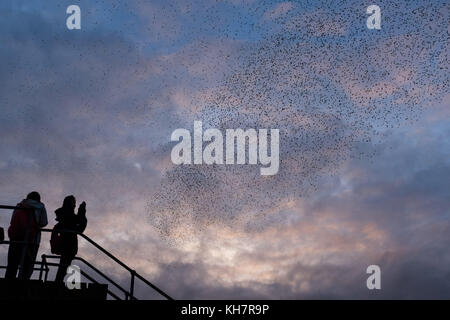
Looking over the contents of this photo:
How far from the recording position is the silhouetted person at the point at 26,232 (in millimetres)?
11344

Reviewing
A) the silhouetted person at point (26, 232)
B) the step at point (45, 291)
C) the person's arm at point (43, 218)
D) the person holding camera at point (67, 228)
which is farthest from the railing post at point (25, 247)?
the person holding camera at point (67, 228)

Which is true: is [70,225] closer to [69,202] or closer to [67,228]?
[67,228]

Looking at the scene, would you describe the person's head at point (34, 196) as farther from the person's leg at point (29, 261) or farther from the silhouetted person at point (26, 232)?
the person's leg at point (29, 261)

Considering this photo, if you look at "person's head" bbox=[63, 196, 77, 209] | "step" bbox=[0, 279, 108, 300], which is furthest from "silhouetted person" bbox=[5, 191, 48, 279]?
"person's head" bbox=[63, 196, 77, 209]

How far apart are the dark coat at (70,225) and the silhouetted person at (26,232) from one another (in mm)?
603

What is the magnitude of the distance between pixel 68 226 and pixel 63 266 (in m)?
0.75

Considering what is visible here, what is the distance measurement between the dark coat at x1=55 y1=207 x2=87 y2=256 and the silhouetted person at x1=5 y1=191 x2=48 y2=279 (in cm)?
60

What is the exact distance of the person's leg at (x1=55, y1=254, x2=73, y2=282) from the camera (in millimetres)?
12170
